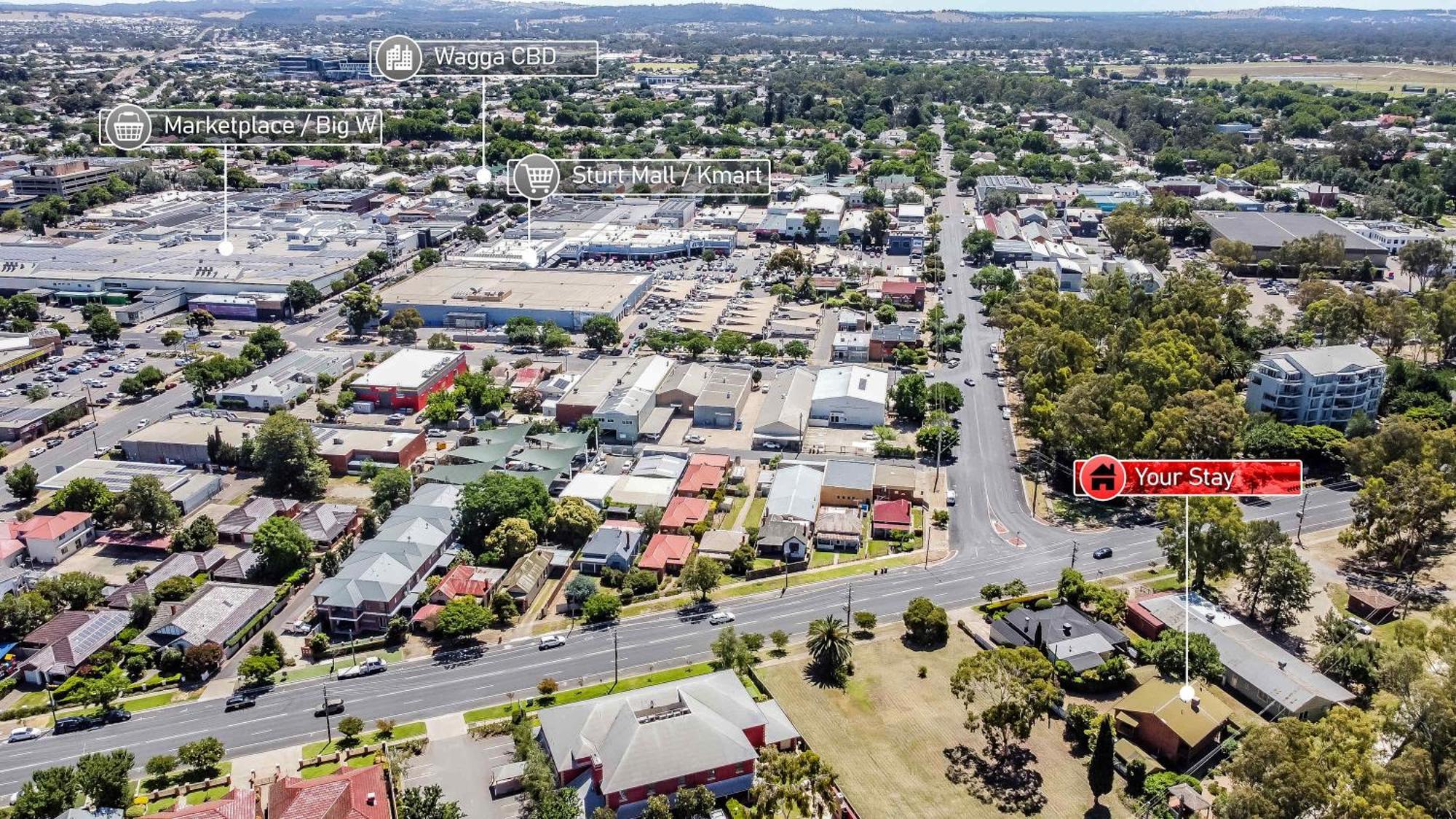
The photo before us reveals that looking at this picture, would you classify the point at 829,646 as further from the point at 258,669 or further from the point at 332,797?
the point at 258,669

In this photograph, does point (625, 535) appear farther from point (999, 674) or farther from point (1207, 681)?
point (1207, 681)

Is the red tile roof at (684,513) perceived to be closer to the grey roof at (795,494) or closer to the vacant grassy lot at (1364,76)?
the grey roof at (795,494)

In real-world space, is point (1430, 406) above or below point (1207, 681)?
above

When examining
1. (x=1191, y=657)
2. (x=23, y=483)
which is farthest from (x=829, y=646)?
(x=23, y=483)

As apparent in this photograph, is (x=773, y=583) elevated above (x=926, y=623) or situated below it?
below

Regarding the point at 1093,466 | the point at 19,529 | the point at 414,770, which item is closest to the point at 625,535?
the point at 414,770

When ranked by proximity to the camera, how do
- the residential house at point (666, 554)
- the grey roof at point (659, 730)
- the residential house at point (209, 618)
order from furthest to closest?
the residential house at point (666, 554), the residential house at point (209, 618), the grey roof at point (659, 730)

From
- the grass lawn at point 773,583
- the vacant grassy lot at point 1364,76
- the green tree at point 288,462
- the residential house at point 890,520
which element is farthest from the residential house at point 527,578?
the vacant grassy lot at point 1364,76
